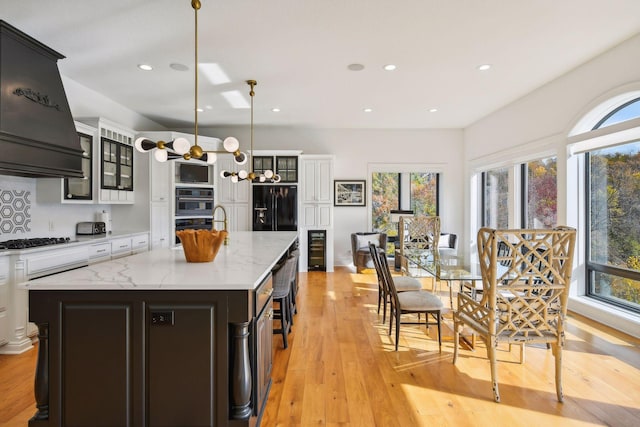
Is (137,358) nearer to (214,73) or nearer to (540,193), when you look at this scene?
(214,73)

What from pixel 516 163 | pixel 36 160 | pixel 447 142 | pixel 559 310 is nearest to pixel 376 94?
pixel 516 163

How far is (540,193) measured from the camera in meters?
4.86

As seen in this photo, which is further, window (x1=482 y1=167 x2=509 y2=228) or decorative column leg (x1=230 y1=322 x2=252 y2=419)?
window (x1=482 y1=167 x2=509 y2=228)

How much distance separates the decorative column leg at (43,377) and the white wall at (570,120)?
15.4 feet

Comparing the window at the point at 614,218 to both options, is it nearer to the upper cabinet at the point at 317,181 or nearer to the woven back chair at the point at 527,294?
the woven back chair at the point at 527,294

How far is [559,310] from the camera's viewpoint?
2211 mm

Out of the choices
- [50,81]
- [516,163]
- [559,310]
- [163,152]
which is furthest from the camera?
[516,163]

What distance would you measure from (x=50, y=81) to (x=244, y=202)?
3792 millimetres

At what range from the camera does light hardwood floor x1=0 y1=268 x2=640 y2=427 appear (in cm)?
200

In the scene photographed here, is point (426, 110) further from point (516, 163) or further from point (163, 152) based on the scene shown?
point (163, 152)

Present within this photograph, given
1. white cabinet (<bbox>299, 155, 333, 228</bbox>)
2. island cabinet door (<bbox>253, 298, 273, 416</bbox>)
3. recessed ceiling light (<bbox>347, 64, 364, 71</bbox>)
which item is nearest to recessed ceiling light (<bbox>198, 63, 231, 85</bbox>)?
recessed ceiling light (<bbox>347, 64, 364, 71</bbox>)

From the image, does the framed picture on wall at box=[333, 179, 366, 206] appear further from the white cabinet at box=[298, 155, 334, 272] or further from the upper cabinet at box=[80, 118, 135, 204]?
the upper cabinet at box=[80, 118, 135, 204]

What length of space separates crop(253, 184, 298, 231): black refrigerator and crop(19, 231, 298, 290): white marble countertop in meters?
3.87

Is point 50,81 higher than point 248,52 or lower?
lower
